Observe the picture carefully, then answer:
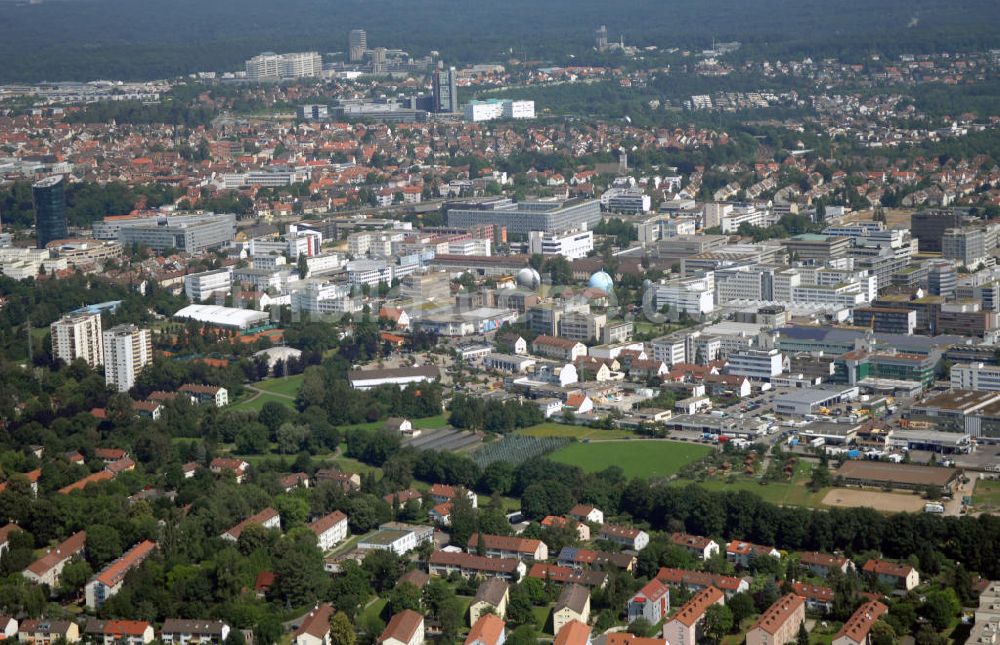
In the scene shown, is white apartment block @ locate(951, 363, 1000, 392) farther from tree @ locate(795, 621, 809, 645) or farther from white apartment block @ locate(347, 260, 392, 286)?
white apartment block @ locate(347, 260, 392, 286)

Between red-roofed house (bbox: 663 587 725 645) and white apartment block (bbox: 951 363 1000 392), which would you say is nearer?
red-roofed house (bbox: 663 587 725 645)

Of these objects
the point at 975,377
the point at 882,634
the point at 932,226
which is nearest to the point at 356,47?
the point at 932,226

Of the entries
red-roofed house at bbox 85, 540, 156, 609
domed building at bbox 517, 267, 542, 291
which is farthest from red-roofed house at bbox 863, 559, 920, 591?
domed building at bbox 517, 267, 542, 291

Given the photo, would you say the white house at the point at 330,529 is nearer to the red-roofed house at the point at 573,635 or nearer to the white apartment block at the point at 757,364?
the red-roofed house at the point at 573,635

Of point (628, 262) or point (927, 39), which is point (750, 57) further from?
point (628, 262)

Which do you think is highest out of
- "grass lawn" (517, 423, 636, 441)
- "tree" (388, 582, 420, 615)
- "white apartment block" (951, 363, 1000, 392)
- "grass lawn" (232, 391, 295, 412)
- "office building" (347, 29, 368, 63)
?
"office building" (347, 29, 368, 63)

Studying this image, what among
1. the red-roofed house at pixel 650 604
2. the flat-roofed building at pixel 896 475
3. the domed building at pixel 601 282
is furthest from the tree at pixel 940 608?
the domed building at pixel 601 282

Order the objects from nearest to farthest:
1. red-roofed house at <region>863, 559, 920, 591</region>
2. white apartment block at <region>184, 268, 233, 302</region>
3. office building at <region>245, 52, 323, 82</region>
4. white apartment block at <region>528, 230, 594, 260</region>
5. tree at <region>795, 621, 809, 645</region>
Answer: tree at <region>795, 621, 809, 645</region> < red-roofed house at <region>863, 559, 920, 591</region> < white apartment block at <region>184, 268, 233, 302</region> < white apartment block at <region>528, 230, 594, 260</region> < office building at <region>245, 52, 323, 82</region>

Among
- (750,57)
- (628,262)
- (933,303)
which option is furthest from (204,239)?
(750,57)

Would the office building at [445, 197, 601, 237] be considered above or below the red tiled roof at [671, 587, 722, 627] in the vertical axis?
above
